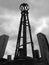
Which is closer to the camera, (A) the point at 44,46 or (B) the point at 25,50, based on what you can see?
(A) the point at 44,46

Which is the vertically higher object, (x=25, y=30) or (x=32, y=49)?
(x=25, y=30)

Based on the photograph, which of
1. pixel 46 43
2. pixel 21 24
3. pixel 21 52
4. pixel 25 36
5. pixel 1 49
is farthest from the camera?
pixel 21 24

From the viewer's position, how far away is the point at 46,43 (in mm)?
9016

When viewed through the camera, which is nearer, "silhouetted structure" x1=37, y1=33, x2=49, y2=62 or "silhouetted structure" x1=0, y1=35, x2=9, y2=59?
"silhouetted structure" x1=37, y1=33, x2=49, y2=62

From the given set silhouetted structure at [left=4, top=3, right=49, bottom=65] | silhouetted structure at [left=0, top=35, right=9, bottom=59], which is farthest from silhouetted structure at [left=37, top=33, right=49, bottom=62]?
silhouetted structure at [left=0, top=35, right=9, bottom=59]

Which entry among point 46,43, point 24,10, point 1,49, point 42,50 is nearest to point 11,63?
Answer: point 1,49

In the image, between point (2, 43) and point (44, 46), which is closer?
point (44, 46)

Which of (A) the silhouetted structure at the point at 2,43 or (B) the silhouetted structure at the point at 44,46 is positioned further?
(A) the silhouetted structure at the point at 2,43

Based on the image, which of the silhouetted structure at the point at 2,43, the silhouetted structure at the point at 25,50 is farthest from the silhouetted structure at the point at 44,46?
the silhouetted structure at the point at 2,43

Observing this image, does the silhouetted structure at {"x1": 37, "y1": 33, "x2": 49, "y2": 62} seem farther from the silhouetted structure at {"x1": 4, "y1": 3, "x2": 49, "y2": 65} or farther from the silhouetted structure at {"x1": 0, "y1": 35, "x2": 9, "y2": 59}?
the silhouetted structure at {"x1": 0, "y1": 35, "x2": 9, "y2": 59}

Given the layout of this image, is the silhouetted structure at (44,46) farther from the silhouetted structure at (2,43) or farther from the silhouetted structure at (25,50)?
the silhouetted structure at (2,43)

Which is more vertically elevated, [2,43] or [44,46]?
[2,43]

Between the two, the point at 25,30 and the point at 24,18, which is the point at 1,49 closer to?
the point at 25,30

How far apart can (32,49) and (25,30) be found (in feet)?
10.6
